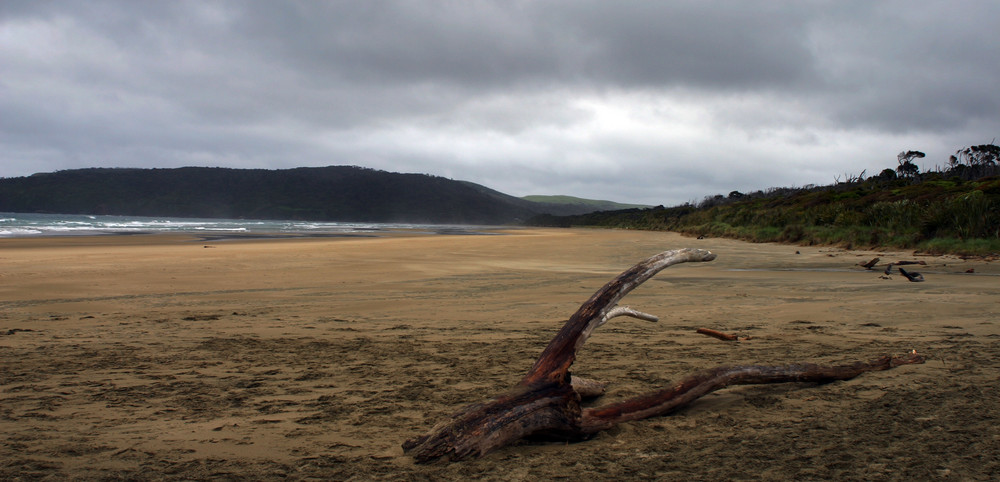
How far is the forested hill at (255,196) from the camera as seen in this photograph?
10989cm

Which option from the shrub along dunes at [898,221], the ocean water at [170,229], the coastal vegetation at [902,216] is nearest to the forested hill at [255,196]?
the ocean water at [170,229]

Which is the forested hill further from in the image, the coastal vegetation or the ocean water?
the coastal vegetation

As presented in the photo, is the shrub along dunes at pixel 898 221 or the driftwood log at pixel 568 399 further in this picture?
the shrub along dunes at pixel 898 221

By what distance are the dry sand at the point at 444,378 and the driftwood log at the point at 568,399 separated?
77 millimetres

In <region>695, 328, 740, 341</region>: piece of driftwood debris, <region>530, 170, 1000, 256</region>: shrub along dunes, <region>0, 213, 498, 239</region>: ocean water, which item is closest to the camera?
<region>695, 328, 740, 341</region>: piece of driftwood debris

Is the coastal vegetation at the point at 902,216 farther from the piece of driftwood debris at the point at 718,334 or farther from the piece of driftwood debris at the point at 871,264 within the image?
the piece of driftwood debris at the point at 718,334

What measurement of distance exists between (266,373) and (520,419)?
2.16 meters

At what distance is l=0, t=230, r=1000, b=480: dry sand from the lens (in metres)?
2.39

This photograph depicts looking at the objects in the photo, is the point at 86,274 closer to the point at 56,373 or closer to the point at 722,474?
the point at 56,373

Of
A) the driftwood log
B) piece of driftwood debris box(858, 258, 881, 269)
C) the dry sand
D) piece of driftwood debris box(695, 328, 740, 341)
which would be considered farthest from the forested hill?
the driftwood log

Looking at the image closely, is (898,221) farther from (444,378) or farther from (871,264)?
(444,378)

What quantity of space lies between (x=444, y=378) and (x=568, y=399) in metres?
1.23

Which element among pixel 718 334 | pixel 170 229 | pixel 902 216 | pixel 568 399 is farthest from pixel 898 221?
pixel 170 229

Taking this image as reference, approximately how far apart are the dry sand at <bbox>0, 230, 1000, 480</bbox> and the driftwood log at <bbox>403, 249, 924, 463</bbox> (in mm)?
77
